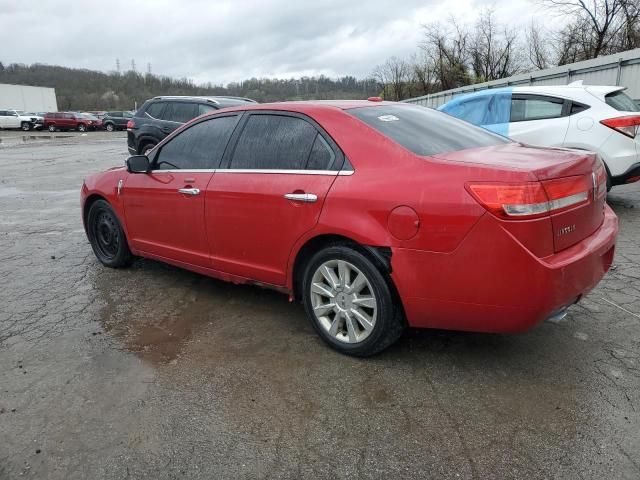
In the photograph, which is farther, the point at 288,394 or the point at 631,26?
the point at 631,26

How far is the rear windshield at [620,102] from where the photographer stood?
650 centimetres

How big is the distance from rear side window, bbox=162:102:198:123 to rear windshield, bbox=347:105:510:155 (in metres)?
8.32

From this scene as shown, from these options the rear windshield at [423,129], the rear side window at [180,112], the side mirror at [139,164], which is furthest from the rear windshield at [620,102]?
the rear side window at [180,112]

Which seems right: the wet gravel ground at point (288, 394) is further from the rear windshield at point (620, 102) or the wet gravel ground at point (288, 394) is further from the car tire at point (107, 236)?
the rear windshield at point (620, 102)

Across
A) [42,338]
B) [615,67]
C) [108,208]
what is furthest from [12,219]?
[615,67]

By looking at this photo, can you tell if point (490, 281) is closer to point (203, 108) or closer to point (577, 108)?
point (577, 108)

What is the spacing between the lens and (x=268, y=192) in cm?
344

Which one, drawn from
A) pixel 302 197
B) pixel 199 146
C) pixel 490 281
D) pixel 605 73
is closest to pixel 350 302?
pixel 302 197

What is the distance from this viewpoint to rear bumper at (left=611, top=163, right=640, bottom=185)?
6266mm

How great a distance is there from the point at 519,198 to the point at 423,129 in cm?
104

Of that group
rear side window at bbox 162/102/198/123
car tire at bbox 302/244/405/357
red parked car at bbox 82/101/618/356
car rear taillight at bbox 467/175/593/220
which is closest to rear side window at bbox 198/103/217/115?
rear side window at bbox 162/102/198/123

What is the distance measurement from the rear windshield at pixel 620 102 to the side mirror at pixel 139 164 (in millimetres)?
5544

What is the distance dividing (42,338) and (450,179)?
2917mm

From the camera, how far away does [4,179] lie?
12391 millimetres
